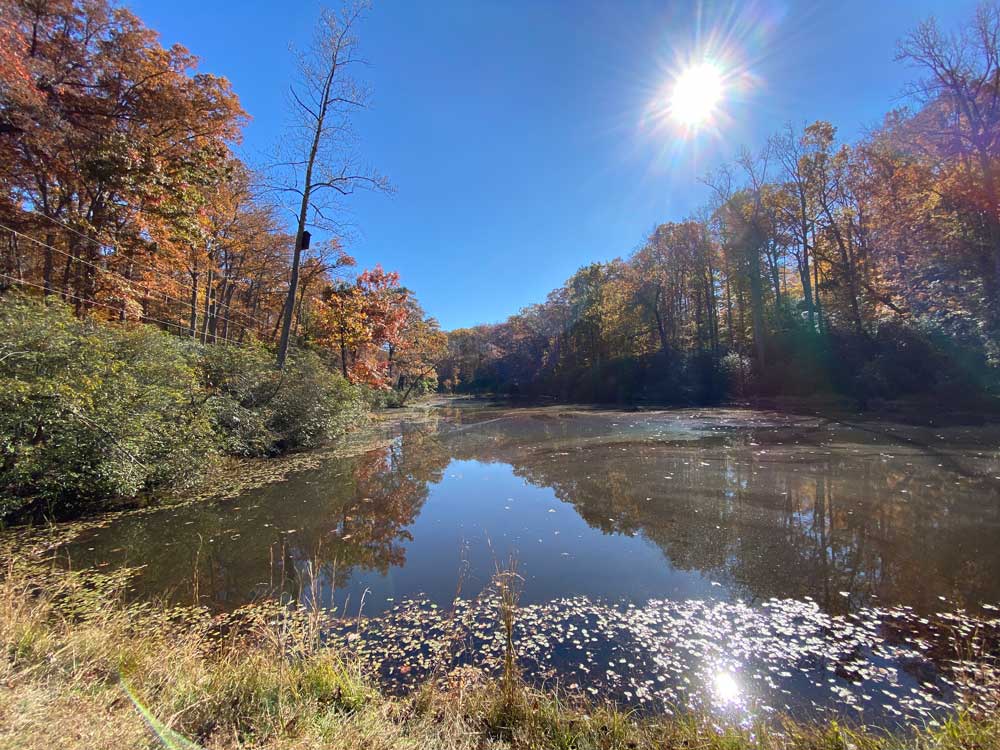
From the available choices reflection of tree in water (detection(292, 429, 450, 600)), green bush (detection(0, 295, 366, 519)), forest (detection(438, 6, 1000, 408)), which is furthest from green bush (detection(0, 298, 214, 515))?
forest (detection(438, 6, 1000, 408))

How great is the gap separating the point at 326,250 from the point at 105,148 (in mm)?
11426

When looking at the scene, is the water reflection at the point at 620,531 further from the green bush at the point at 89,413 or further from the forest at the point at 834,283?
the forest at the point at 834,283

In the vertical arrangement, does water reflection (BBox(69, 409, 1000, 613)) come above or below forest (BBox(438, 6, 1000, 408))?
below

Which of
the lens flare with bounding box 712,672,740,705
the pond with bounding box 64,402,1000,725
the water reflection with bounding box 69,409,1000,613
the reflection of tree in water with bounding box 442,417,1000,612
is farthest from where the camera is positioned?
the water reflection with bounding box 69,409,1000,613

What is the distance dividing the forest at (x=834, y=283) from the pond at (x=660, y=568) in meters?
11.4

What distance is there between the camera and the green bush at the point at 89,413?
5012 millimetres

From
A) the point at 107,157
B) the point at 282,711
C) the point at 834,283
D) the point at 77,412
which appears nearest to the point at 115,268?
the point at 107,157

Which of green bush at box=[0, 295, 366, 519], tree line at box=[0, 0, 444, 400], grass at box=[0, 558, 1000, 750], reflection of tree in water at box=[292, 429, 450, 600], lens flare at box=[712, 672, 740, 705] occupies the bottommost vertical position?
reflection of tree in water at box=[292, 429, 450, 600]

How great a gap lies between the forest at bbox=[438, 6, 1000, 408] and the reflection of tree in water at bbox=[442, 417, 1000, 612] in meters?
12.2

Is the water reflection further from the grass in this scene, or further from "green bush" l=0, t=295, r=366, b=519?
the grass

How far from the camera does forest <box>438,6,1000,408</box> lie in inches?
632

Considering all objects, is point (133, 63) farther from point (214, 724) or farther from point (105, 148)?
point (214, 724)

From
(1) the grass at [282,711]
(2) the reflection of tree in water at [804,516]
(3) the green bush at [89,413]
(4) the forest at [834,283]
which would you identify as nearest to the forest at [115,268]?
(3) the green bush at [89,413]

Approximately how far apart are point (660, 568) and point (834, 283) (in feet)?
89.2
